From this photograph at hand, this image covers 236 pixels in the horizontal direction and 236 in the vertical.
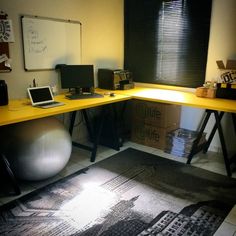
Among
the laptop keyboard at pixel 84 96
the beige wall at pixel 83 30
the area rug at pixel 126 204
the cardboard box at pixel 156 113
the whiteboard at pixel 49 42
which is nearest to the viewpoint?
the area rug at pixel 126 204

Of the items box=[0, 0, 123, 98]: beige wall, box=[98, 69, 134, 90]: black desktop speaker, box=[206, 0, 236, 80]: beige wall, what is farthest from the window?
box=[98, 69, 134, 90]: black desktop speaker

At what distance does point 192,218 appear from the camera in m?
2.21

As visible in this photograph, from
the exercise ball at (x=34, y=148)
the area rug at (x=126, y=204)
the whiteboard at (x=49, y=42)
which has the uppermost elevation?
the whiteboard at (x=49, y=42)

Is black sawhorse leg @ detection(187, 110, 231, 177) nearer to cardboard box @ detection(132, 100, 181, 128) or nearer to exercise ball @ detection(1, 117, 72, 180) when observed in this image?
cardboard box @ detection(132, 100, 181, 128)

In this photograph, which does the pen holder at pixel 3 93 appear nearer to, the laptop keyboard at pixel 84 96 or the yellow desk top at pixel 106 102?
Result: the yellow desk top at pixel 106 102

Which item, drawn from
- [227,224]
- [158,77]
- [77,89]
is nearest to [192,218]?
[227,224]

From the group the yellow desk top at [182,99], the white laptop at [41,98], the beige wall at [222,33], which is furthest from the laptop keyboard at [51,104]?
the beige wall at [222,33]

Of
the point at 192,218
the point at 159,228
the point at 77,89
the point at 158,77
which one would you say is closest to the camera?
the point at 159,228

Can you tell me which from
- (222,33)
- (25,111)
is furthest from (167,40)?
(25,111)

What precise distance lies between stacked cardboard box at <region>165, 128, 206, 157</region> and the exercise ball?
1.53 meters

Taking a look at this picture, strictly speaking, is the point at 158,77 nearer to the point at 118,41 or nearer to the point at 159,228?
the point at 118,41

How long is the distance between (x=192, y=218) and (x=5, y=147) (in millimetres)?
1798

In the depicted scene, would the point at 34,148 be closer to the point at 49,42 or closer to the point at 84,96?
the point at 84,96

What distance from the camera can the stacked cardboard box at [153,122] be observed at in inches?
141
